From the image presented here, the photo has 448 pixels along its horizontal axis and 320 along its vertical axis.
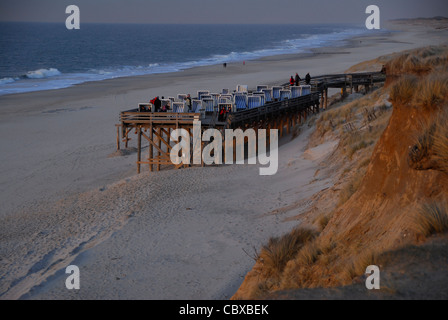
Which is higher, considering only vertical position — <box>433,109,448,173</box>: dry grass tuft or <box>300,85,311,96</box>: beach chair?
<box>300,85,311,96</box>: beach chair

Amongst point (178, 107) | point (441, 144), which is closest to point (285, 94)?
point (178, 107)

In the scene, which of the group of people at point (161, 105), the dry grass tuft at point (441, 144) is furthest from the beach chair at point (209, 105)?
the dry grass tuft at point (441, 144)

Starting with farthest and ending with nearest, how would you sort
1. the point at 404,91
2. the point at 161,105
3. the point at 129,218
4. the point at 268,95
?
the point at 268,95, the point at 161,105, the point at 129,218, the point at 404,91

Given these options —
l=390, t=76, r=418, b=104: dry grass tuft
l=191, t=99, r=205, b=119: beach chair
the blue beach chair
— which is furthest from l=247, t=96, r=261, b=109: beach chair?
l=390, t=76, r=418, b=104: dry grass tuft

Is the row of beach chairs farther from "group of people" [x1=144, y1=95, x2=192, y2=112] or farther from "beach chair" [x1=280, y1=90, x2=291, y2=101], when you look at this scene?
"group of people" [x1=144, y1=95, x2=192, y2=112]

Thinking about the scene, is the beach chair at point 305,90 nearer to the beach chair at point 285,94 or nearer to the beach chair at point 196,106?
the beach chair at point 285,94

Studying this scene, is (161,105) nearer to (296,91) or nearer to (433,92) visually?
(296,91)
